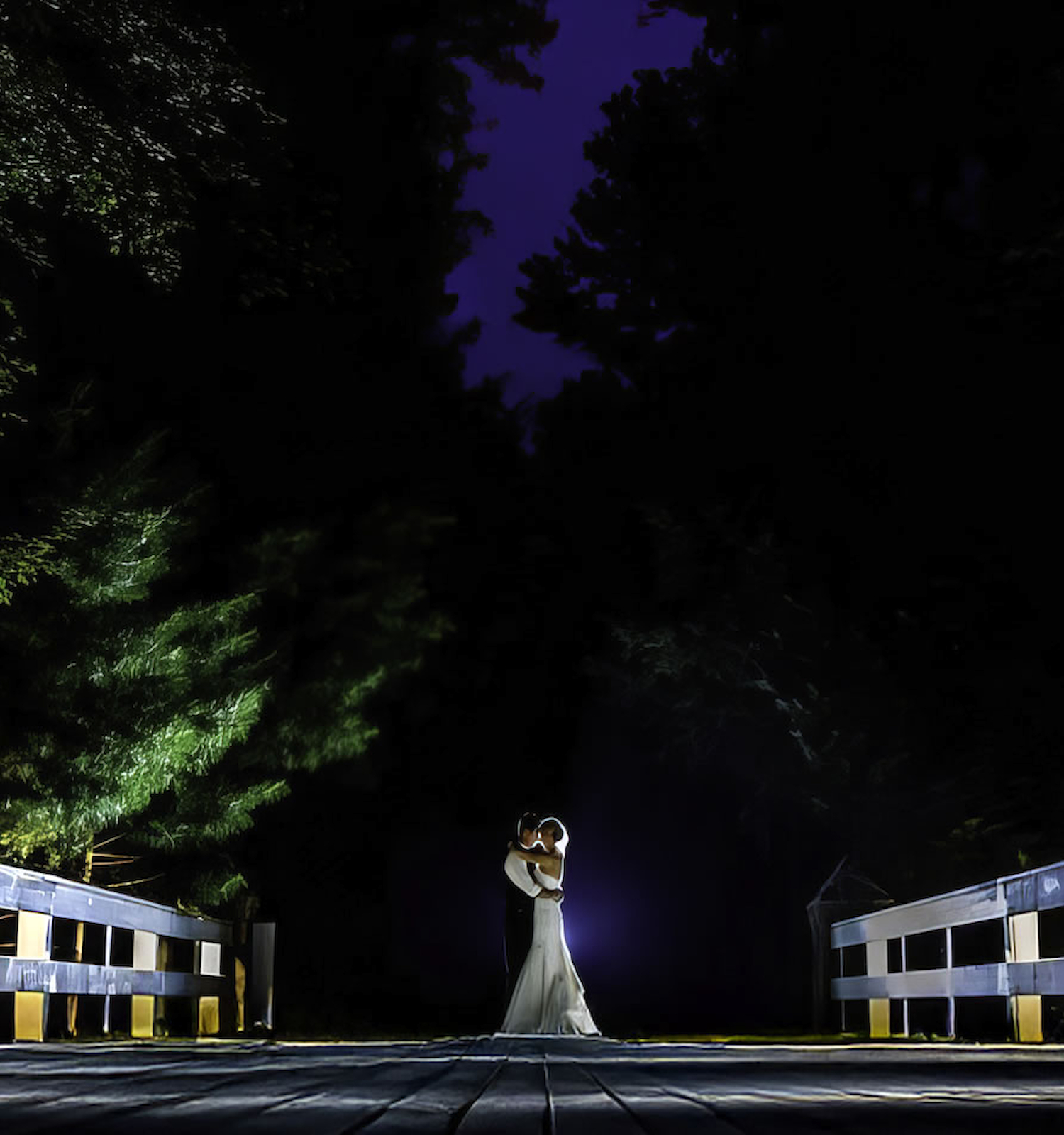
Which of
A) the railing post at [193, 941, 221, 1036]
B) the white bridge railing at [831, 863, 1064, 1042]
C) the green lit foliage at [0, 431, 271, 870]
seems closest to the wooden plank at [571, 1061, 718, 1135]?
the white bridge railing at [831, 863, 1064, 1042]

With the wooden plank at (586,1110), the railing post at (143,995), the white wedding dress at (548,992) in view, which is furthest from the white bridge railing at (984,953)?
the railing post at (143,995)

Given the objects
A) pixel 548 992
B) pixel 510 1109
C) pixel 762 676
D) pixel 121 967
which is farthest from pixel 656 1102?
pixel 762 676

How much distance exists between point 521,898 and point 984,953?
4850mm

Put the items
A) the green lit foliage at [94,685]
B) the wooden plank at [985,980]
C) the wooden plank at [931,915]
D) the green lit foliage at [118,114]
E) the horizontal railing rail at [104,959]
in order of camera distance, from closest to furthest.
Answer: the green lit foliage at [118,114] < the wooden plank at [985,980] < the horizontal railing rail at [104,959] < the wooden plank at [931,915] < the green lit foliage at [94,685]

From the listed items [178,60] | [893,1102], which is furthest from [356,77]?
[893,1102]

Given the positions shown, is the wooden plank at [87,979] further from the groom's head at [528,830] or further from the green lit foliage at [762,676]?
the green lit foliage at [762,676]

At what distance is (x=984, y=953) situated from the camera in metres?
12.1

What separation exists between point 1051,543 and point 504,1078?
9.34m

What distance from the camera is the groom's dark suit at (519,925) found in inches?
551

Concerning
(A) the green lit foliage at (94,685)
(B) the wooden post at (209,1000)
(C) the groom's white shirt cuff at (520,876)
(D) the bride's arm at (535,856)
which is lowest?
(B) the wooden post at (209,1000)

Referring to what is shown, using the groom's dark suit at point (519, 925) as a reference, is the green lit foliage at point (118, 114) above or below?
above

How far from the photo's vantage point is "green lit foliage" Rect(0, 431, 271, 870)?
36.4ft

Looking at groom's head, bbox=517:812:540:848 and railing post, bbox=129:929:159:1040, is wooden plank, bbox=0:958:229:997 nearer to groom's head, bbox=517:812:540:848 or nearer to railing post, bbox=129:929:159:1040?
railing post, bbox=129:929:159:1040

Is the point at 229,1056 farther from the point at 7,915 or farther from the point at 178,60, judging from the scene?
the point at 7,915
